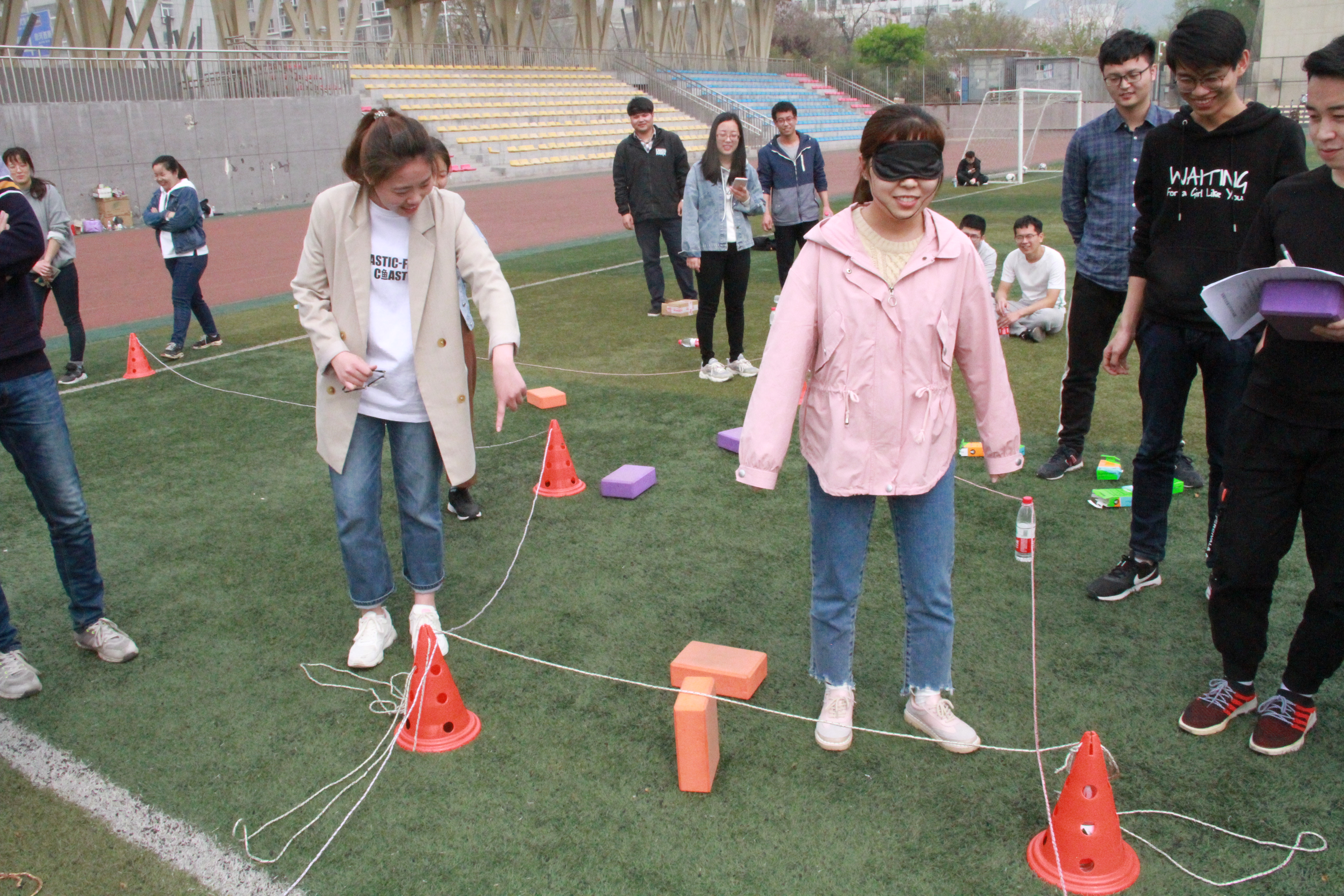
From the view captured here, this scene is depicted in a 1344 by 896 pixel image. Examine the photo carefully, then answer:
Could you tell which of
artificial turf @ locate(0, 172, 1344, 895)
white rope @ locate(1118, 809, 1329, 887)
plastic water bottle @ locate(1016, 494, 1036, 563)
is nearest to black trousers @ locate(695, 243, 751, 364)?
artificial turf @ locate(0, 172, 1344, 895)

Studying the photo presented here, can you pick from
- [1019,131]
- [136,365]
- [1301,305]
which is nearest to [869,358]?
[1301,305]

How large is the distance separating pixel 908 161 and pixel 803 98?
48381 millimetres

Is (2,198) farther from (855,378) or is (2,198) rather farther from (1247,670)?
(1247,670)

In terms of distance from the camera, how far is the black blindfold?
2.68m

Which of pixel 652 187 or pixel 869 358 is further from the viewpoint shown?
pixel 652 187

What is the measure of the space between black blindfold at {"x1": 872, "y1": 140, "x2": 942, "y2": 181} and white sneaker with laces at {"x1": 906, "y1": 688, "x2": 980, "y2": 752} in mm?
1586

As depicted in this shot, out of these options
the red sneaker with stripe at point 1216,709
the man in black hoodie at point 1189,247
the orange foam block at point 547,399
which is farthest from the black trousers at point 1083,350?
the orange foam block at point 547,399

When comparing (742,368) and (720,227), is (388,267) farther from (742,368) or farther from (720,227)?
(742,368)

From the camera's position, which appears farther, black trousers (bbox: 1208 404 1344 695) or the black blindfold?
black trousers (bbox: 1208 404 1344 695)

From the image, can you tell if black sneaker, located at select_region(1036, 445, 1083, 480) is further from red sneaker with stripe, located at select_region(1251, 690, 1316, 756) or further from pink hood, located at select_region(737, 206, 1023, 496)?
pink hood, located at select_region(737, 206, 1023, 496)

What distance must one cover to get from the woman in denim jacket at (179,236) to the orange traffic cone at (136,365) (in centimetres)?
49

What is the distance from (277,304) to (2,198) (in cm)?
904

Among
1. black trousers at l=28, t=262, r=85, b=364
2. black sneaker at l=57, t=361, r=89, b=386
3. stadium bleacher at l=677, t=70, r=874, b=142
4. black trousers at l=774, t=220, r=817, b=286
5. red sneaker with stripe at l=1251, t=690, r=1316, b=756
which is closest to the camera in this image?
red sneaker with stripe at l=1251, t=690, r=1316, b=756

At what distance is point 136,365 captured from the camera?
8727 millimetres
